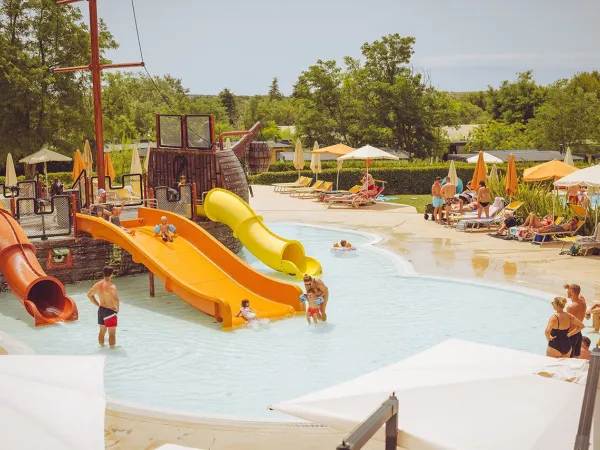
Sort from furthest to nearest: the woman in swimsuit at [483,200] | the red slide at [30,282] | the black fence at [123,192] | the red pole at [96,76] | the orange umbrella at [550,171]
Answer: the woman in swimsuit at [483,200]
the orange umbrella at [550,171]
the black fence at [123,192]
the red pole at [96,76]
the red slide at [30,282]

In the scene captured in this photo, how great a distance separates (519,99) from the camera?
8331cm

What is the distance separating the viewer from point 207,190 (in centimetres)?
1920

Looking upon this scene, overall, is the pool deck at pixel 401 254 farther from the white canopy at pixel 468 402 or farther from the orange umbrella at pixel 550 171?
the orange umbrella at pixel 550 171

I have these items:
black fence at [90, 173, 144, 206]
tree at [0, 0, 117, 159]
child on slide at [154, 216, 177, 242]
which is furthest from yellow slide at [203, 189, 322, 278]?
tree at [0, 0, 117, 159]

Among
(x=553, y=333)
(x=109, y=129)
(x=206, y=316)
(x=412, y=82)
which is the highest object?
(x=412, y=82)

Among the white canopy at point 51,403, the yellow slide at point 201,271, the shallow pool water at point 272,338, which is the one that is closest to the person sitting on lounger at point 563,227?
the shallow pool water at point 272,338

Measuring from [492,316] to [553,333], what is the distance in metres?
3.85

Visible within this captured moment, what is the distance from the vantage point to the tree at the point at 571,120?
59406 millimetres

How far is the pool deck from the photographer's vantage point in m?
7.86

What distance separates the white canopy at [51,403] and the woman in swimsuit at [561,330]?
588 centimetres

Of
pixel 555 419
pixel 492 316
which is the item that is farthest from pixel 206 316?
pixel 555 419

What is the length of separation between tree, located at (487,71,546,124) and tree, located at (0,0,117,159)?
58078 millimetres

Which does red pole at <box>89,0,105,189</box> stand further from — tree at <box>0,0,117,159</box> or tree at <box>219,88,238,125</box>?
tree at <box>219,88,238,125</box>

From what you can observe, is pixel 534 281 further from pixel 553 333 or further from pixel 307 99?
pixel 307 99
